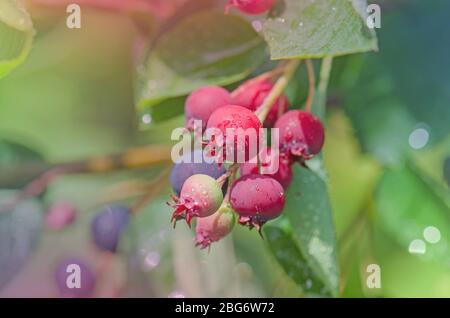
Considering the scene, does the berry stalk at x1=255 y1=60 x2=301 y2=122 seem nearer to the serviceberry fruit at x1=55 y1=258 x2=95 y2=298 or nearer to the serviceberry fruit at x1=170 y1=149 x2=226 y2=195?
the serviceberry fruit at x1=170 y1=149 x2=226 y2=195

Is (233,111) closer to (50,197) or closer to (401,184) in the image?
(401,184)

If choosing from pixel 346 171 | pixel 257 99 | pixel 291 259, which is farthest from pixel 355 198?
pixel 257 99

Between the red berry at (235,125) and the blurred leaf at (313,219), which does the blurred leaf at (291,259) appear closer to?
the blurred leaf at (313,219)

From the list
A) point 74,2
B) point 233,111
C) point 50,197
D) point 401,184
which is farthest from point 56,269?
point 233,111

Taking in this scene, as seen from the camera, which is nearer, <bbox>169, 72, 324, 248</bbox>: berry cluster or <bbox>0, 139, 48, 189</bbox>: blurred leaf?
<bbox>169, 72, 324, 248</bbox>: berry cluster

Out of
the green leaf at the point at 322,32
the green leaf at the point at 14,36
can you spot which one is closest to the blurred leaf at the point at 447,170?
the green leaf at the point at 322,32

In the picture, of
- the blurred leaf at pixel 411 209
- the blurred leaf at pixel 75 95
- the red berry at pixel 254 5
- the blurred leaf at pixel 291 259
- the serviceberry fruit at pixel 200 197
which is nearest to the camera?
the serviceberry fruit at pixel 200 197

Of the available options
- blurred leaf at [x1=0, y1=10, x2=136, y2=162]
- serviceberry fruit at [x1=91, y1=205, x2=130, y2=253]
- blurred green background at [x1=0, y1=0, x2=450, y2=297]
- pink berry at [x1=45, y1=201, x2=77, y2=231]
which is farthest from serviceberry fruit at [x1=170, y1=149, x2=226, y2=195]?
blurred leaf at [x1=0, y1=10, x2=136, y2=162]
